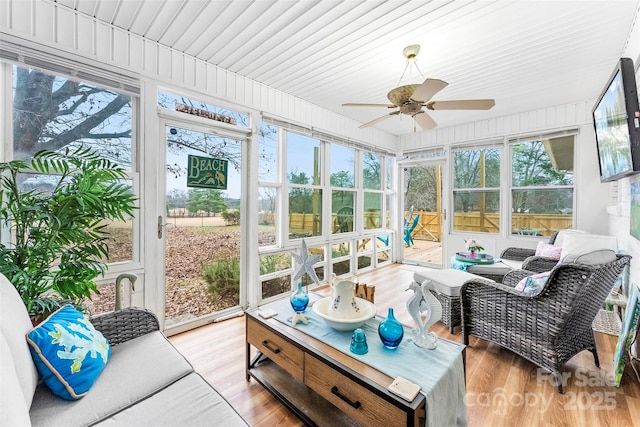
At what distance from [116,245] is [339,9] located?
2564mm

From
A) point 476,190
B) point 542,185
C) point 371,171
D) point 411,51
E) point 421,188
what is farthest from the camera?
point 421,188

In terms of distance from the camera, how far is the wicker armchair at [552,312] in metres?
1.70

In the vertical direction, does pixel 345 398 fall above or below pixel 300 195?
below

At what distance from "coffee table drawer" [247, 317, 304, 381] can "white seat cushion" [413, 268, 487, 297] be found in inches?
66.2

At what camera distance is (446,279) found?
106 inches

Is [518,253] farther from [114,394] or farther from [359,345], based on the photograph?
[114,394]

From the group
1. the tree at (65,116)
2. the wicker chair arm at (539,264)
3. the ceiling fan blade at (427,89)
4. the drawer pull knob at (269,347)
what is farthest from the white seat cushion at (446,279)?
the tree at (65,116)

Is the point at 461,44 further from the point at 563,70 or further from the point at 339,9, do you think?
the point at 563,70

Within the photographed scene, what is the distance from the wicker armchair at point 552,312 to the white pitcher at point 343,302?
121cm

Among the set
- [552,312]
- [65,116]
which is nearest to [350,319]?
[552,312]

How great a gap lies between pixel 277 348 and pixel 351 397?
576 mm

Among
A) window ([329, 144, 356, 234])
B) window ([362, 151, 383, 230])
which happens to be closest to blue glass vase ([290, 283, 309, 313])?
window ([329, 144, 356, 234])

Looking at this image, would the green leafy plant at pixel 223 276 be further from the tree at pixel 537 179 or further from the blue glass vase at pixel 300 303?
the tree at pixel 537 179

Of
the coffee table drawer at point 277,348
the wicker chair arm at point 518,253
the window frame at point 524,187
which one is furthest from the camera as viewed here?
the window frame at point 524,187
